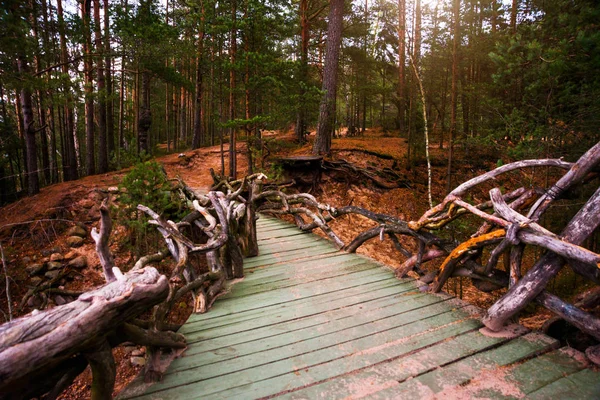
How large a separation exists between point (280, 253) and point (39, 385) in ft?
14.1

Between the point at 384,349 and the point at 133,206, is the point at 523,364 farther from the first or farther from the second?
the point at 133,206

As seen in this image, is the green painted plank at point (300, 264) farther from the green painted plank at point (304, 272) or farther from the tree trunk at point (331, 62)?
the tree trunk at point (331, 62)

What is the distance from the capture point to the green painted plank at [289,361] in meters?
2.39

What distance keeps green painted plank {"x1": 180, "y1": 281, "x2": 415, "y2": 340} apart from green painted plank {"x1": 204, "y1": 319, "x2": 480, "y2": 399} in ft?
2.78

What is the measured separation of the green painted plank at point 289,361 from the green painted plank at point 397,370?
25 centimetres

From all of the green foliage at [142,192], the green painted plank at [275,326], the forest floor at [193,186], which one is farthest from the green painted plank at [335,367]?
the green foliage at [142,192]

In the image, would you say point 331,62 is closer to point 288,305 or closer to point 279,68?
point 279,68

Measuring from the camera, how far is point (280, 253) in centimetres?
590

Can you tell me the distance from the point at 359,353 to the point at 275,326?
0.97 meters

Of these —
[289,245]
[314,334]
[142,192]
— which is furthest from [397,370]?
[142,192]

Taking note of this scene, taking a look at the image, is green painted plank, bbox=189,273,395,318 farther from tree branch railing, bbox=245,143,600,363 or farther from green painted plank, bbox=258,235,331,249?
green painted plank, bbox=258,235,331,249

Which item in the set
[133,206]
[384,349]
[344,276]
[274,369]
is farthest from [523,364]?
[133,206]

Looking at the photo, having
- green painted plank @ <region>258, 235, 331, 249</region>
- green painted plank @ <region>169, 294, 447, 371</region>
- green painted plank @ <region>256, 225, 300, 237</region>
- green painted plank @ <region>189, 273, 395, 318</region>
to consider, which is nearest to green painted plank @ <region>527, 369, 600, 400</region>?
green painted plank @ <region>169, 294, 447, 371</region>

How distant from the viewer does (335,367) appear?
256cm
